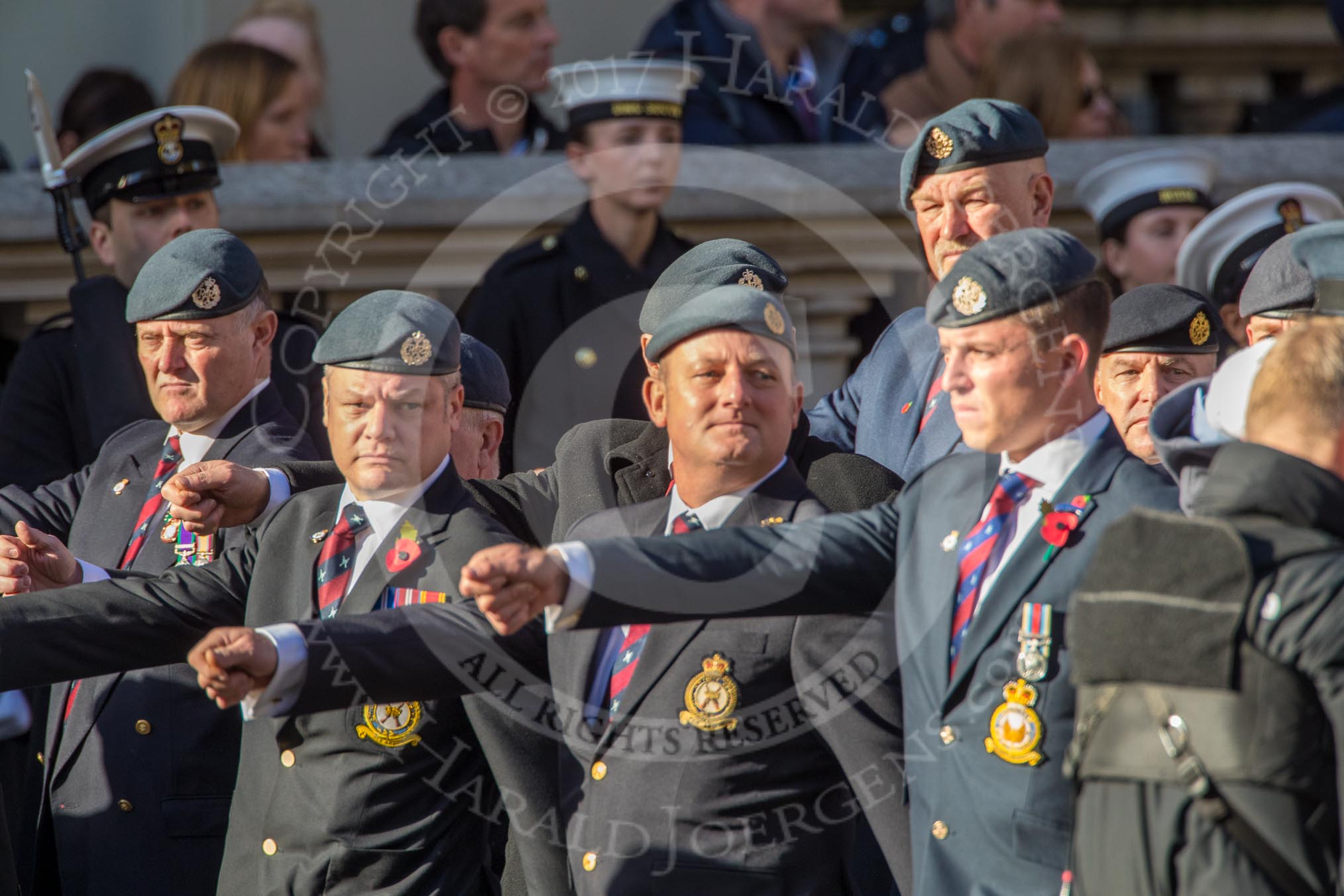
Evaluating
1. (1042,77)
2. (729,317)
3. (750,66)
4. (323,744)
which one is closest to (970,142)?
(729,317)

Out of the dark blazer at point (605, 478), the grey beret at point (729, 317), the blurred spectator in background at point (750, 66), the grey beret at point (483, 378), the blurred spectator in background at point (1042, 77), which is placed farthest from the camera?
the blurred spectator in background at point (750, 66)

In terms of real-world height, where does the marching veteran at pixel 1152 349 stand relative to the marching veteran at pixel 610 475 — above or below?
above

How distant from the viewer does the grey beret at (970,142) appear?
4.66 m

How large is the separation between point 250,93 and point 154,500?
2.18 metres

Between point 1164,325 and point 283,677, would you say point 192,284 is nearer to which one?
point 283,677

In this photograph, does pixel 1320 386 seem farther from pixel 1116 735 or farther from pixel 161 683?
pixel 161 683

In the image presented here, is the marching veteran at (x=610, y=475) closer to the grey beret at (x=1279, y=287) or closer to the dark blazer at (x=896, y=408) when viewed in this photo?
the dark blazer at (x=896, y=408)

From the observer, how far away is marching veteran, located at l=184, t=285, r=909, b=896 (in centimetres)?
373

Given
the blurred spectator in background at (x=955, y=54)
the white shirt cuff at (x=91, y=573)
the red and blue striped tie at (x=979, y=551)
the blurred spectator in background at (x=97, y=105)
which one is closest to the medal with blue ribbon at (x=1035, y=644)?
the red and blue striped tie at (x=979, y=551)

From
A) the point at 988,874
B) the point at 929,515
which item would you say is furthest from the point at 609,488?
the point at 988,874

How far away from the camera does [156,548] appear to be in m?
4.76

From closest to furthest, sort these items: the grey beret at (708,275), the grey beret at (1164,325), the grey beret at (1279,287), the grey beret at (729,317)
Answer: the grey beret at (729,317), the grey beret at (708,275), the grey beret at (1279,287), the grey beret at (1164,325)

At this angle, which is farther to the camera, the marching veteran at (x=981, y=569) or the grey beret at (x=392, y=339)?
the grey beret at (x=392, y=339)

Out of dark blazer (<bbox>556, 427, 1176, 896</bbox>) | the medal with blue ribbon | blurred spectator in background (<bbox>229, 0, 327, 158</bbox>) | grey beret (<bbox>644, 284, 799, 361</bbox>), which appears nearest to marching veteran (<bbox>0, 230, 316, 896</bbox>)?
grey beret (<bbox>644, 284, 799, 361</bbox>)
